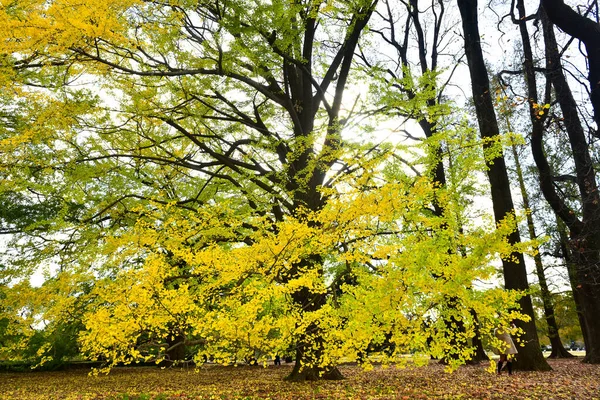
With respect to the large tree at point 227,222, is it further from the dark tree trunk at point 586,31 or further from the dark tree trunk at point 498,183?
the dark tree trunk at point 498,183

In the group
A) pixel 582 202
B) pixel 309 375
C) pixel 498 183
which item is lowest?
pixel 309 375

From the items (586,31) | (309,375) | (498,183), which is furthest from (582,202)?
(309,375)

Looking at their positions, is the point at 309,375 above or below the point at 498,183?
below

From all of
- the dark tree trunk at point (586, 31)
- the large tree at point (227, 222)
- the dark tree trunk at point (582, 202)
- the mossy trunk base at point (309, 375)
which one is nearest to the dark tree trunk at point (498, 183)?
the dark tree trunk at point (582, 202)

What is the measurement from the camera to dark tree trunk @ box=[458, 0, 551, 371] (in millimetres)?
8750

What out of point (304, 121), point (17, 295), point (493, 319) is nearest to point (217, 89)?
point (304, 121)

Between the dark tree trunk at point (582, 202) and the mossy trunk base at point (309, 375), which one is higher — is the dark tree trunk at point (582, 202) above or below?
above

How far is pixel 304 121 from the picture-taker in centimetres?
982

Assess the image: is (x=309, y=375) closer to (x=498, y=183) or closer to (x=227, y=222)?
(x=227, y=222)

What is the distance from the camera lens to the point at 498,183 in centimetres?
981

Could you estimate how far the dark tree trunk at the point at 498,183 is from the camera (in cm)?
875

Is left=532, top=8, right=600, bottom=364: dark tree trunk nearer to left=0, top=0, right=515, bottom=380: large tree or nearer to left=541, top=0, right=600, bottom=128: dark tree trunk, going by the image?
left=541, top=0, right=600, bottom=128: dark tree trunk

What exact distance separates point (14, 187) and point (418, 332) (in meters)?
8.22

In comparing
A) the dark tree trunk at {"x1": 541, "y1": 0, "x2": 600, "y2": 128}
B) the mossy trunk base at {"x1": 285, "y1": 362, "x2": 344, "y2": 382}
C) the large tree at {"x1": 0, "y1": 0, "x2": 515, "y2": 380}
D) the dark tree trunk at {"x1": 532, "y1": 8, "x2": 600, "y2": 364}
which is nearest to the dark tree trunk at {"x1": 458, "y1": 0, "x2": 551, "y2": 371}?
the dark tree trunk at {"x1": 532, "y1": 8, "x2": 600, "y2": 364}
